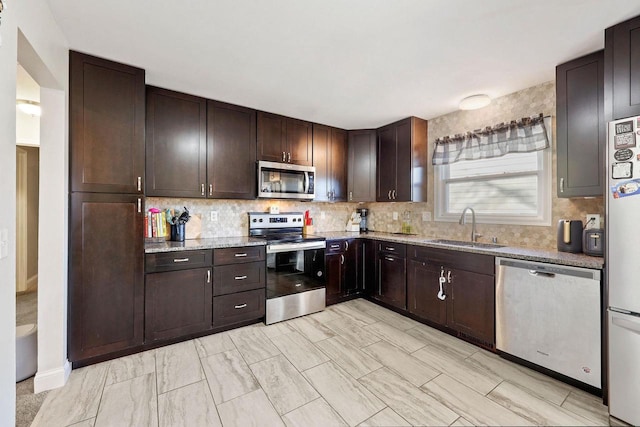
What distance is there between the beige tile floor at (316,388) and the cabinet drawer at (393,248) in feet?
3.08

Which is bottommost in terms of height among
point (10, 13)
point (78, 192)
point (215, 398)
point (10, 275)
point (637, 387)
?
point (215, 398)

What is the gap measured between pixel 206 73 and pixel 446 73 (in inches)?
82.4

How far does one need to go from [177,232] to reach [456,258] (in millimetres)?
2830

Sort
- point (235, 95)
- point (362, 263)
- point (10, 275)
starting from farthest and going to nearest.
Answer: point (362, 263), point (235, 95), point (10, 275)

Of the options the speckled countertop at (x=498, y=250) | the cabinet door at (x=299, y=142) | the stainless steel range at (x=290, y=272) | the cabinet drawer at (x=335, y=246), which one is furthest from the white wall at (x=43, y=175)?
the cabinet drawer at (x=335, y=246)

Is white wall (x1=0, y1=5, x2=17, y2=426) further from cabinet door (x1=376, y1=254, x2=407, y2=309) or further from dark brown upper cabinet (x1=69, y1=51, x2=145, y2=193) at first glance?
cabinet door (x1=376, y1=254, x2=407, y2=309)

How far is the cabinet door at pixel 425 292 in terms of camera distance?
280 cm

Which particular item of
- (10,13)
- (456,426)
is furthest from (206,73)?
(456,426)

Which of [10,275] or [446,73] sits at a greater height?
[446,73]

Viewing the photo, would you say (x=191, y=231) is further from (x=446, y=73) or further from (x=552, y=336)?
(x=552, y=336)

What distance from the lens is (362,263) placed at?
376 centimetres

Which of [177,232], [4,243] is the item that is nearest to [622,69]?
[4,243]

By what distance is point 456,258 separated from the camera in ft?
8.64

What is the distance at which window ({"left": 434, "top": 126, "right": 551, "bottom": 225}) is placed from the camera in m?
2.61
